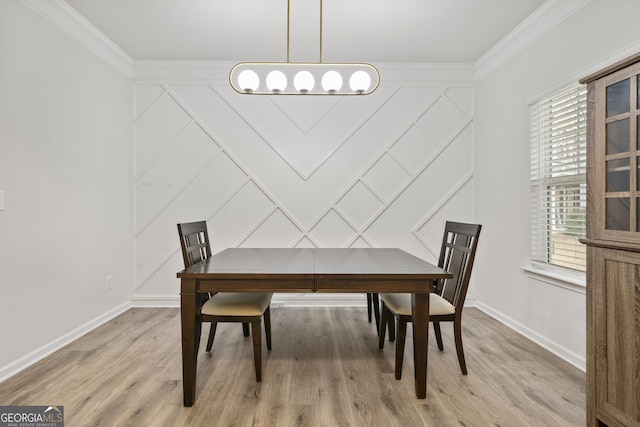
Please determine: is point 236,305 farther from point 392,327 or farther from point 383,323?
point 392,327

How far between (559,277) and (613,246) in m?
1.22

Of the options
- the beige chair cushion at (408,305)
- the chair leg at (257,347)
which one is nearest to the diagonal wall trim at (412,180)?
the beige chair cushion at (408,305)

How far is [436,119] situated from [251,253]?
2.42 m

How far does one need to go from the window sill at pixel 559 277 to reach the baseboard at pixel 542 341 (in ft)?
1.36

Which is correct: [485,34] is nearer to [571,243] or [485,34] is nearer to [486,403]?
[571,243]

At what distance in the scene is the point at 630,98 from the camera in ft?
4.34

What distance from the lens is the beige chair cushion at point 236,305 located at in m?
2.01

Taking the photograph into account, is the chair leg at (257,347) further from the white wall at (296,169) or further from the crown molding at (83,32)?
the crown molding at (83,32)

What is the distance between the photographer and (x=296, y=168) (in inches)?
144

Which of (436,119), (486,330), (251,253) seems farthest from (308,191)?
(486,330)

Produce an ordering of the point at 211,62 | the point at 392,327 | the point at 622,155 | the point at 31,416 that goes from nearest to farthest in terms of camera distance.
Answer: the point at 622,155 → the point at 31,416 → the point at 392,327 → the point at 211,62

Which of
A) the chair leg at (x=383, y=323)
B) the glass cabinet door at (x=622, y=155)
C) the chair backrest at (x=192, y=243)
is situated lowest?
the chair leg at (x=383, y=323)

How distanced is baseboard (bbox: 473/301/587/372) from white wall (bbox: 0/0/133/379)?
138 inches

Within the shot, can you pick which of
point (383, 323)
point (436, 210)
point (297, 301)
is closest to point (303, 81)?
point (383, 323)
